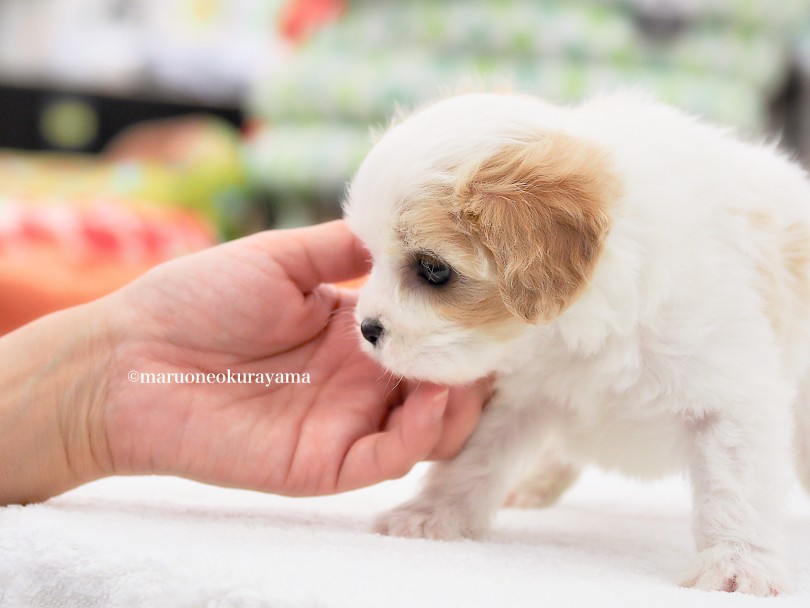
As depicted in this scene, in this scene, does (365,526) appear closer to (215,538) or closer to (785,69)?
(215,538)

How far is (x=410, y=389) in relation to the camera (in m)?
2.21

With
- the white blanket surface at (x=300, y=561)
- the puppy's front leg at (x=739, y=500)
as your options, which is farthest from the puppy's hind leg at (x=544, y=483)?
the puppy's front leg at (x=739, y=500)

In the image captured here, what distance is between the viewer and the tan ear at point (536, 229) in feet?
5.56

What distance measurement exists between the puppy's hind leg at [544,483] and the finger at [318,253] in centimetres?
87

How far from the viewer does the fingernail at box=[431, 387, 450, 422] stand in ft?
6.72

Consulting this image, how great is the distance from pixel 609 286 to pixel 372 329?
0.48 meters

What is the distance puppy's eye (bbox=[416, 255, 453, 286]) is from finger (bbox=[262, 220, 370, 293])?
44 centimetres

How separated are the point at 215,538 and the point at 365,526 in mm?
501

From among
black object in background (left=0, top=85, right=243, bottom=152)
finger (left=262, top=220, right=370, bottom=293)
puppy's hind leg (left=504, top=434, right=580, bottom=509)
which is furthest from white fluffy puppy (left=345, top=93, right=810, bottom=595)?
black object in background (left=0, top=85, right=243, bottom=152)

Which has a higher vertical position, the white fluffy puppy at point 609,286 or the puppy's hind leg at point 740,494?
the white fluffy puppy at point 609,286

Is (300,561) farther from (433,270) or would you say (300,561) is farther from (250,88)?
(250,88)

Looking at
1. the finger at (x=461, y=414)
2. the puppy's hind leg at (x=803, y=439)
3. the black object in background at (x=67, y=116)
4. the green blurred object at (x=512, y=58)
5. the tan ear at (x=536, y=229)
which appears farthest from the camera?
the black object in background at (x=67, y=116)

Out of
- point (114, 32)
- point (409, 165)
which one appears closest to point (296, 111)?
point (114, 32)

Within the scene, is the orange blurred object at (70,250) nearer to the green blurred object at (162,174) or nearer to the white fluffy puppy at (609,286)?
the green blurred object at (162,174)
